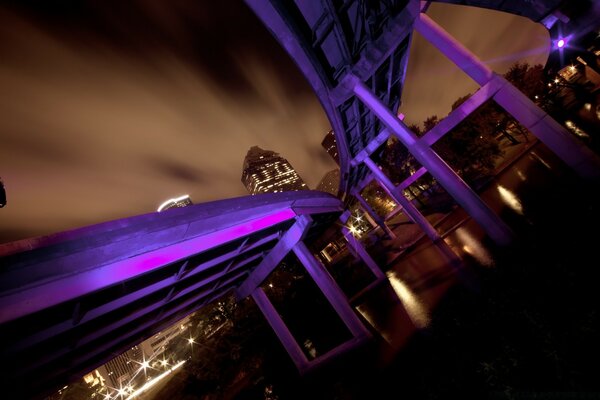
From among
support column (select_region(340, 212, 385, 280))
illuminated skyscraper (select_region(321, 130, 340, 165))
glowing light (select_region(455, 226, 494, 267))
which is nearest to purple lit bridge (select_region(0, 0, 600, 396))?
glowing light (select_region(455, 226, 494, 267))

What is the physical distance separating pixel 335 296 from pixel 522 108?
8.31 metres

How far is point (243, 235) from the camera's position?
5.32 meters

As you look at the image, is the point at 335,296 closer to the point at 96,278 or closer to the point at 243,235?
the point at 243,235

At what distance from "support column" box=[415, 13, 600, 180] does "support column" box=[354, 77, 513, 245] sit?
7.00 ft

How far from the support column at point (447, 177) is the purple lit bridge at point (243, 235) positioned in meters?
0.04

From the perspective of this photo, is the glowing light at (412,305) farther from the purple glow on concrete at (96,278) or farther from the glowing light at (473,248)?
the purple glow on concrete at (96,278)

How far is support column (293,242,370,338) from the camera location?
790cm

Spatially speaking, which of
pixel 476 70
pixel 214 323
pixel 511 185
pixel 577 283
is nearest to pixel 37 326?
pixel 577 283

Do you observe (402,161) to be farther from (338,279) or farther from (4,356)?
(4,356)

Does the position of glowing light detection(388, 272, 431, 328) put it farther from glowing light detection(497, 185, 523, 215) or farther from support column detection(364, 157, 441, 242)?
glowing light detection(497, 185, 523, 215)

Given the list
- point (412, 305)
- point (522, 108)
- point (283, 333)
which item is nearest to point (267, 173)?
point (283, 333)

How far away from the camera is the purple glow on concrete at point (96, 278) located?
7.29 feet

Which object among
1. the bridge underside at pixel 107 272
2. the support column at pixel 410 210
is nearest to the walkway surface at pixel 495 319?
the support column at pixel 410 210

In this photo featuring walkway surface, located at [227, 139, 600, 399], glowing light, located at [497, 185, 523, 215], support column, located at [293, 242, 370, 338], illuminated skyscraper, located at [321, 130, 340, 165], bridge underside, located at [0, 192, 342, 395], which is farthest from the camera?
illuminated skyscraper, located at [321, 130, 340, 165]
